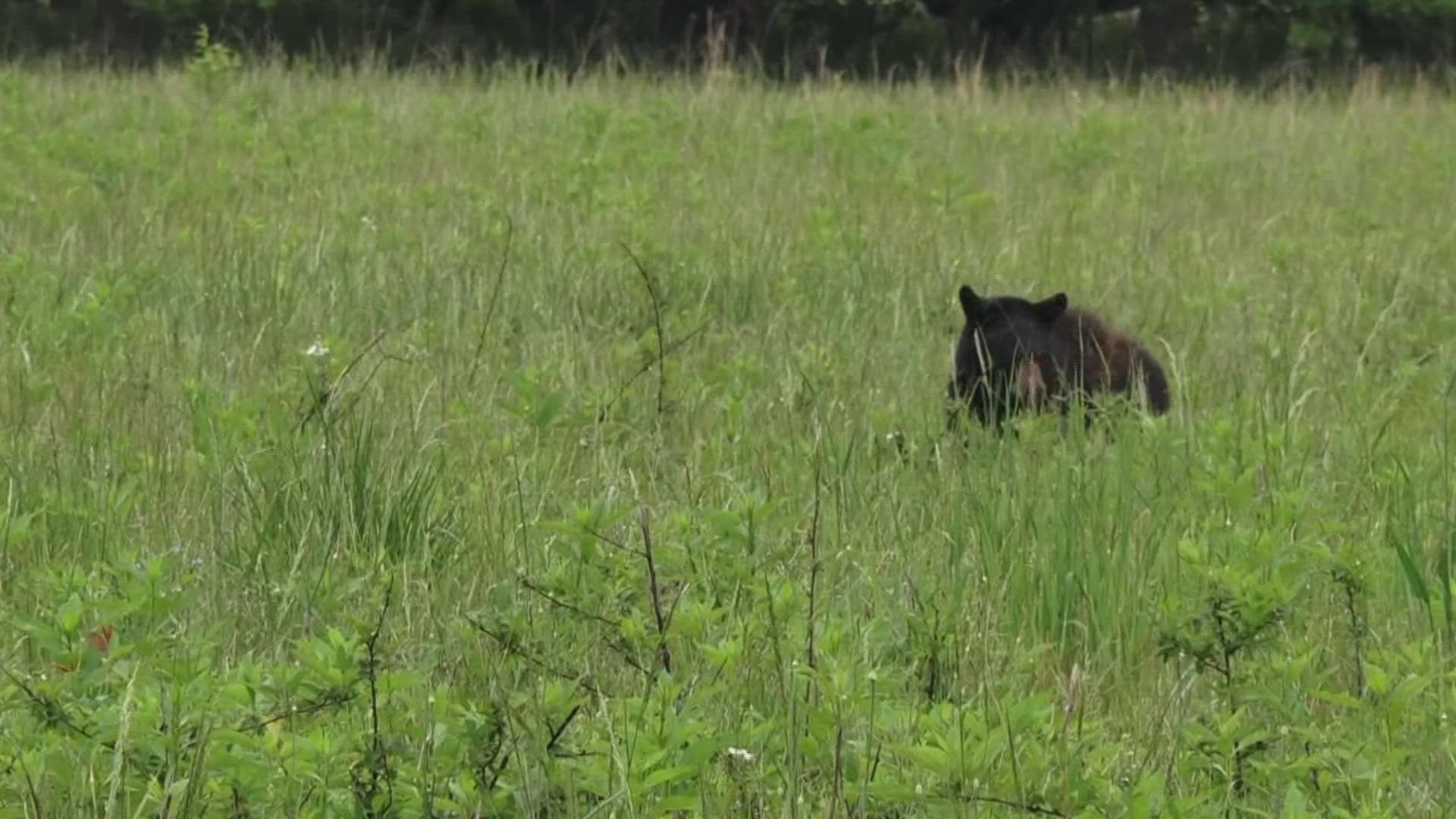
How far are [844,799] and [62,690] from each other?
108cm

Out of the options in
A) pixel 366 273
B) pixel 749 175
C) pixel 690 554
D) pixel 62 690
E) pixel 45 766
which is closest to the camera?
pixel 45 766

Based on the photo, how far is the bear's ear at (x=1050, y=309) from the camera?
20.6ft

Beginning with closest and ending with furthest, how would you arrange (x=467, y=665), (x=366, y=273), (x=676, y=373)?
(x=467, y=665)
(x=676, y=373)
(x=366, y=273)

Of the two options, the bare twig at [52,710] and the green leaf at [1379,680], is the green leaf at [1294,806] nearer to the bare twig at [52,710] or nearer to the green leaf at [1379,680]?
the green leaf at [1379,680]

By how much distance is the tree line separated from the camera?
2253 centimetres

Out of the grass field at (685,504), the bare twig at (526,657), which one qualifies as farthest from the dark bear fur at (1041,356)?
the bare twig at (526,657)

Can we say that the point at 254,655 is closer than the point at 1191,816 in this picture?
No

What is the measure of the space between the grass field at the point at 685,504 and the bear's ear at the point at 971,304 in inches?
10.1

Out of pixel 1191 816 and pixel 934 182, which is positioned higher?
pixel 1191 816

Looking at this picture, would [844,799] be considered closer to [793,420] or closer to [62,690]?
[62,690]

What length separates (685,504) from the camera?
4516 mm

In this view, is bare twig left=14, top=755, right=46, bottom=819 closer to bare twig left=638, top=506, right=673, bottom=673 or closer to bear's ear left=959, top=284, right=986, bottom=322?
bare twig left=638, top=506, right=673, bottom=673

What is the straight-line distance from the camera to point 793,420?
216 inches

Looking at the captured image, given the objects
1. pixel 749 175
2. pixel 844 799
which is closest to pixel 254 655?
pixel 844 799
